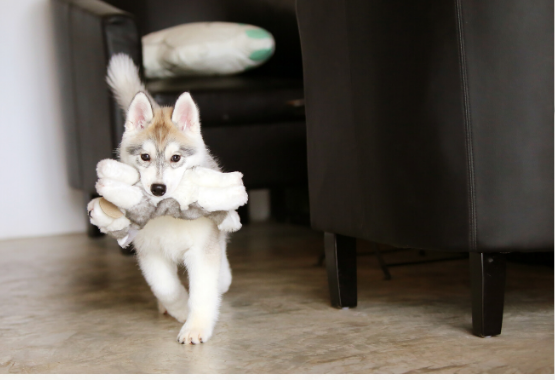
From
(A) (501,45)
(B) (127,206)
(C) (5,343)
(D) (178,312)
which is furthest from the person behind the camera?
(D) (178,312)

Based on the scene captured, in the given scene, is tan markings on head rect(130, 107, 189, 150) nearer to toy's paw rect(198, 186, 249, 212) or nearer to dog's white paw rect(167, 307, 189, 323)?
toy's paw rect(198, 186, 249, 212)

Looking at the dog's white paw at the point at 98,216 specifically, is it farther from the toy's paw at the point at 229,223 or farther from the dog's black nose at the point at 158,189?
the toy's paw at the point at 229,223

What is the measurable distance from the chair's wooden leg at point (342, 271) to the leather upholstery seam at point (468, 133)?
0.45 m

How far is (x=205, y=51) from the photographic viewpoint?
269cm

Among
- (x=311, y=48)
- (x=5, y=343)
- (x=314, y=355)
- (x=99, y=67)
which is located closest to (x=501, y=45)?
(x=311, y=48)

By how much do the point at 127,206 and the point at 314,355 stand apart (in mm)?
491

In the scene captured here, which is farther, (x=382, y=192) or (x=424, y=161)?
(x=382, y=192)

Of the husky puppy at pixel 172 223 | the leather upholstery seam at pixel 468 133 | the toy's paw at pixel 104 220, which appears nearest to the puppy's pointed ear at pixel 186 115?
the husky puppy at pixel 172 223

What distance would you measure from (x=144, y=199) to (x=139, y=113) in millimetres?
223

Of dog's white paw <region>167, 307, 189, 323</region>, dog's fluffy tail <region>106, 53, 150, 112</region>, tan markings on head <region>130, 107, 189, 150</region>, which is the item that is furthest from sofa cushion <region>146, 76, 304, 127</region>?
dog's white paw <region>167, 307, 189, 323</region>

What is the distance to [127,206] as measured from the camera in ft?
4.39

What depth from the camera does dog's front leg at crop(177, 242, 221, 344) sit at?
56.3 inches

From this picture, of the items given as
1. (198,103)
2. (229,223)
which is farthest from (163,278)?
(198,103)
